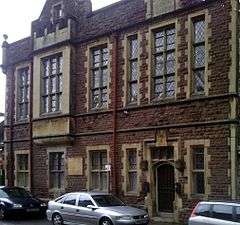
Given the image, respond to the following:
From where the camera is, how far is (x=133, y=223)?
747 inches

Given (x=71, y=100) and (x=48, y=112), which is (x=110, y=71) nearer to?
(x=71, y=100)

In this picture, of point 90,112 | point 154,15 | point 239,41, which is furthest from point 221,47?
point 90,112

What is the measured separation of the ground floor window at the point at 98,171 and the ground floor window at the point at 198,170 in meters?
5.03

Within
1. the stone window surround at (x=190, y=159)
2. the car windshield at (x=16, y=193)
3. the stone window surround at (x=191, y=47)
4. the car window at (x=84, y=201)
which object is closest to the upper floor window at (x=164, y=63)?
the stone window surround at (x=191, y=47)

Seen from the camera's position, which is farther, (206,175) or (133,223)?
(206,175)

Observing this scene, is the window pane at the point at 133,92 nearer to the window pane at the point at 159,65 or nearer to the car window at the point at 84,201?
the window pane at the point at 159,65

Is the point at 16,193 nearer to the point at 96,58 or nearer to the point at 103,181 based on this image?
the point at 103,181

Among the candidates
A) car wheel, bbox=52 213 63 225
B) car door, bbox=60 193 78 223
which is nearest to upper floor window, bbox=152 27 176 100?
car door, bbox=60 193 78 223

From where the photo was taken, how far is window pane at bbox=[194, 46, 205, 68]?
2167cm

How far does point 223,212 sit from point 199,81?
7.41m

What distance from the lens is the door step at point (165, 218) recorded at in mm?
22239

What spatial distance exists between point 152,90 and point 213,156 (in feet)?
13.6

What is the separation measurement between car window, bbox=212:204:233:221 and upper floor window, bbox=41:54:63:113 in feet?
44.0

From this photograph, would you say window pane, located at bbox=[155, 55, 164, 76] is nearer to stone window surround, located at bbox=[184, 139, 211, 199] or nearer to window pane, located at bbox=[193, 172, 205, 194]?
stone window surround, located at bbox=[184, 139, 211, 199]
